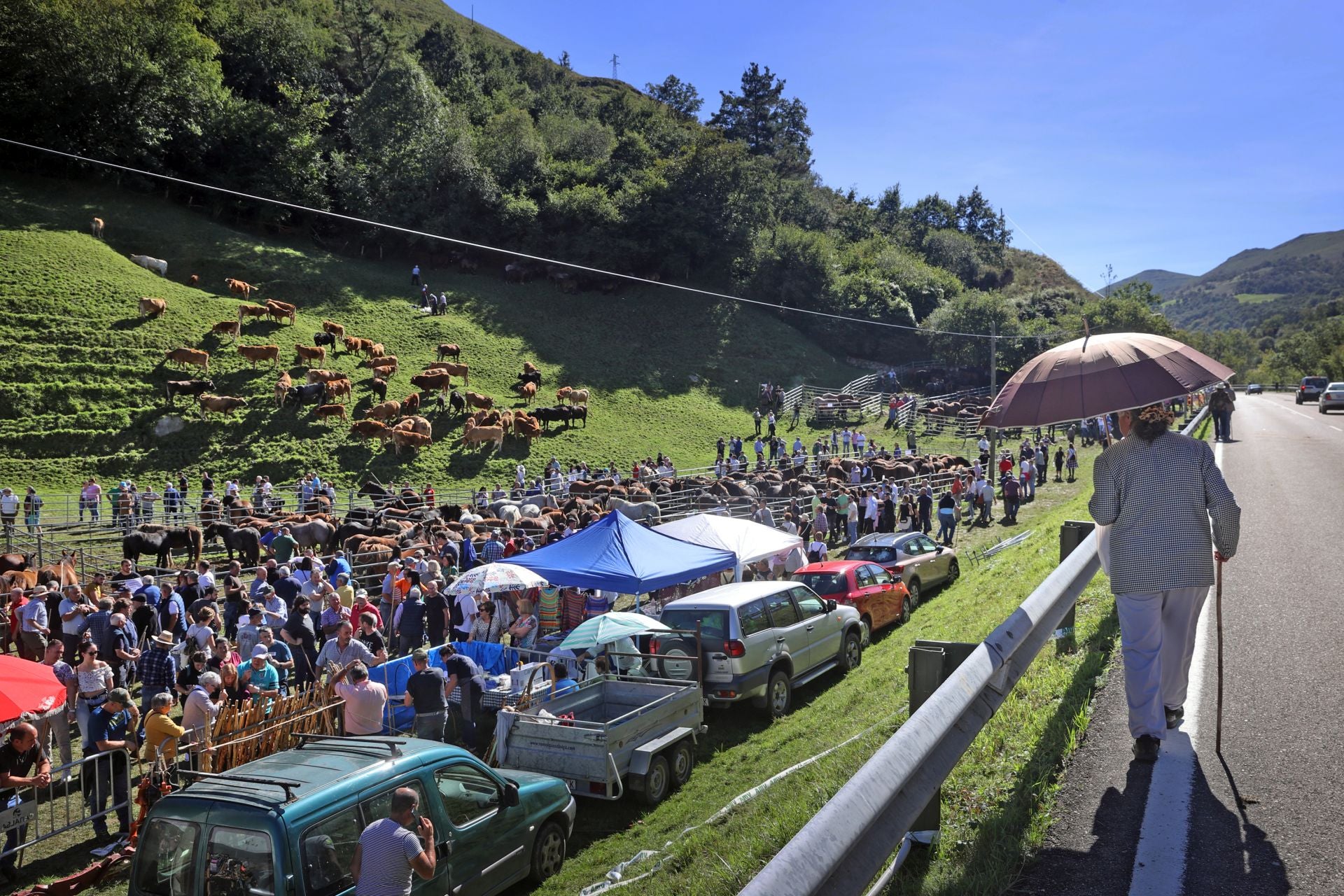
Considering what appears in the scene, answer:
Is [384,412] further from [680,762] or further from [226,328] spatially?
[680,762]

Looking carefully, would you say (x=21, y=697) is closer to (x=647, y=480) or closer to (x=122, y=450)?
(x=647, y=480)

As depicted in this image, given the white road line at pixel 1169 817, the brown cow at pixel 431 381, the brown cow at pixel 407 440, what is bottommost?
the white road line at pixel 1169 817

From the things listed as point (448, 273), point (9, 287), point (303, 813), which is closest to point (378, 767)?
point (303, 813)

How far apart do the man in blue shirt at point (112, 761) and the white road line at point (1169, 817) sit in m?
9.89

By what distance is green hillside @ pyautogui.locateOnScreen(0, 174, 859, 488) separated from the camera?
110 ft

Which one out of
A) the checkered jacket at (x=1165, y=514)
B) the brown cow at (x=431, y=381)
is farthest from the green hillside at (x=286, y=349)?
the checkered jacket at (x=1165, y=514)

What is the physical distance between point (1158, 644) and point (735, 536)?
11933 mm

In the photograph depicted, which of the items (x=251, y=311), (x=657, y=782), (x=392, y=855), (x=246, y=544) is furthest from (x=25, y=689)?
(x=251, y=311)

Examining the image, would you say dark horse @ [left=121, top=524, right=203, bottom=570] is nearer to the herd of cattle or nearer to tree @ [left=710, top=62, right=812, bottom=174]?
the herd of cattle

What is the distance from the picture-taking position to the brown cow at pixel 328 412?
36406 mm

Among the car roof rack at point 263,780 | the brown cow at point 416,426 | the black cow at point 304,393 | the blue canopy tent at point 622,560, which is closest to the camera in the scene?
the car roof rack at point 263,780

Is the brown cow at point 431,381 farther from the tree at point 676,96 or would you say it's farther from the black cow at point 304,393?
the tree at point 676,96

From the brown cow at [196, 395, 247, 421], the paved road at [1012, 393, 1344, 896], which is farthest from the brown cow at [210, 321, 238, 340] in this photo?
the paved road at [1012, 393, 1344, 896]

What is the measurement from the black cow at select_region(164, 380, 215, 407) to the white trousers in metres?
38.0
